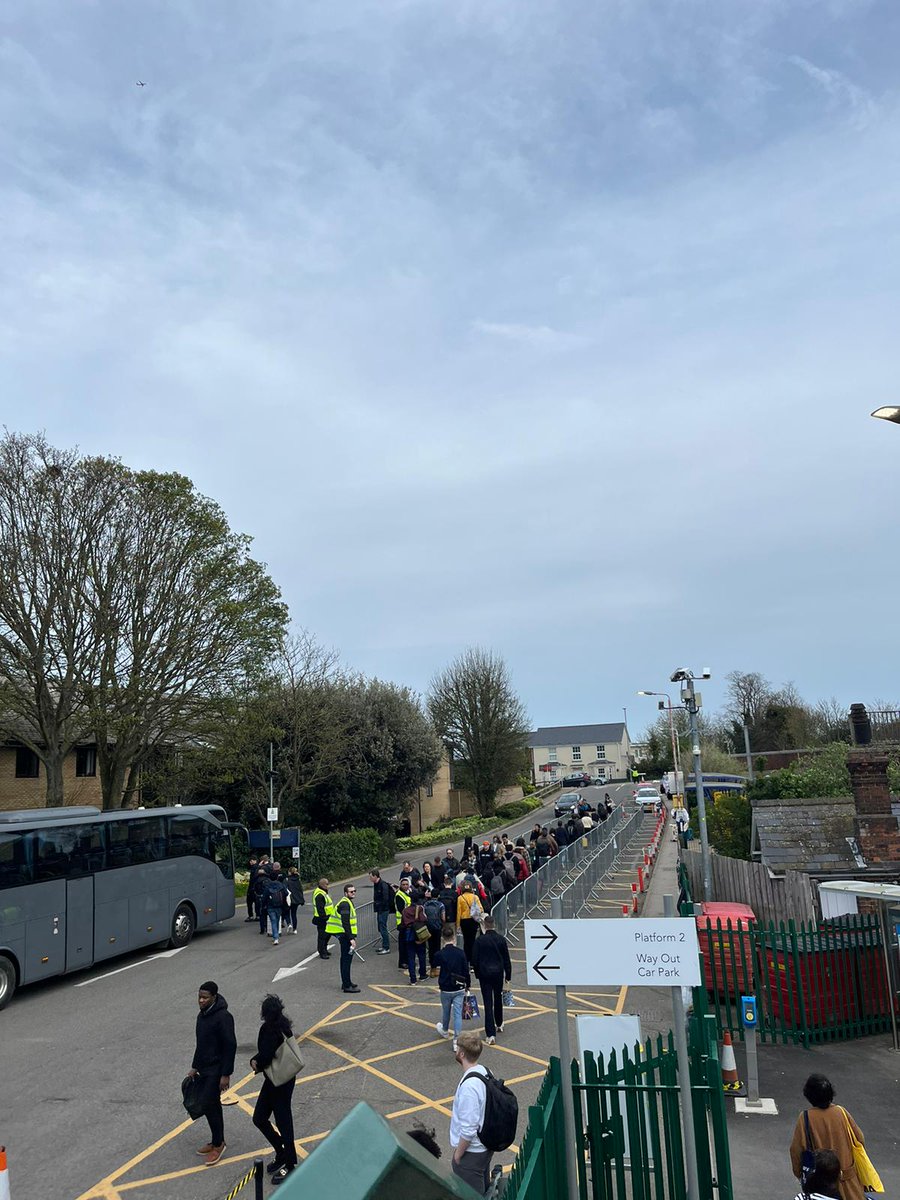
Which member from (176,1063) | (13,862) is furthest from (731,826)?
(13,862)

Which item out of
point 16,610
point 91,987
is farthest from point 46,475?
point 91,987

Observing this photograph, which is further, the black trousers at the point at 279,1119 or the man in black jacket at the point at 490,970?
the man in black jacket at the point at 490,970

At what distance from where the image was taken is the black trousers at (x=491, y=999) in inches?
470

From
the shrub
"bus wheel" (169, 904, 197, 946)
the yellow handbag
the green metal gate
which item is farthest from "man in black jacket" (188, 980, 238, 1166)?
the shrub

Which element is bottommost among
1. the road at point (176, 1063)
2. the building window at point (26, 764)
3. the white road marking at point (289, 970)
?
the white road marking at point (289, 970)

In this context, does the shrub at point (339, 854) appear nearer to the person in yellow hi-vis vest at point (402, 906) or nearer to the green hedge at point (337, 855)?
the green hedge at point (337, 855)

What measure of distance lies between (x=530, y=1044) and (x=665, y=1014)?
2406mm

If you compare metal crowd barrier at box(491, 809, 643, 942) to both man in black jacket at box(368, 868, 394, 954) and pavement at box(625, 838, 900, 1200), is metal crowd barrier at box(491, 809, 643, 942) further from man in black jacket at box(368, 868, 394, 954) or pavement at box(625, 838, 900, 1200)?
pavement at box(625, 838, 900, 1200)

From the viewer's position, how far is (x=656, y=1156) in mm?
6445

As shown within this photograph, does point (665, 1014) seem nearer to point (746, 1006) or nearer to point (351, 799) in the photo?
point (746, 1006)

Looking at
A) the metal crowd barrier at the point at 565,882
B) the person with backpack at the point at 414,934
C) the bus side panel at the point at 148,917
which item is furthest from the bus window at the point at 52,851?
the metal crowd barrier at the point at 565,882

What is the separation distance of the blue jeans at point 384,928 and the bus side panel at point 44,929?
6117 millimetres

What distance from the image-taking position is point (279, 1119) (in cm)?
803

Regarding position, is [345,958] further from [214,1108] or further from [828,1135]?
[828,1135]
